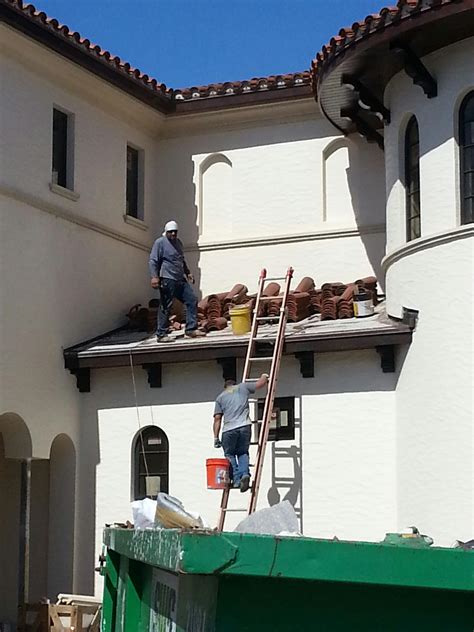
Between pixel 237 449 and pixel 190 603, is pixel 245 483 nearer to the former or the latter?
pixel 237 449

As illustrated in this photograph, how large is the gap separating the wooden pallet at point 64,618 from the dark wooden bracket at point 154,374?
3.40 m

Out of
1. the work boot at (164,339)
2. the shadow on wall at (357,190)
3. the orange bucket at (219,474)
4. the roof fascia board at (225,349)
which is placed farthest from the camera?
the shadow on wall at (357,190)

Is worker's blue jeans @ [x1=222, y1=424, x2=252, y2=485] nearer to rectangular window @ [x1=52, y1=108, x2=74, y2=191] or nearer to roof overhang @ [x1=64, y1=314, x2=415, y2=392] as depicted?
roof overhang @ [x1=64, y1=314, x2=415, y2=392]

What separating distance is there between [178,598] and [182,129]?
1674 centimetres

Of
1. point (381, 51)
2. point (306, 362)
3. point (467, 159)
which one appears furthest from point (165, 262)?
point (467, 159)

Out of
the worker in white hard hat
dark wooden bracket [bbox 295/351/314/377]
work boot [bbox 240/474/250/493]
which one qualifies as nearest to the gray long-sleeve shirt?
the worker in white hard hat

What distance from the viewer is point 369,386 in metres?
17.2

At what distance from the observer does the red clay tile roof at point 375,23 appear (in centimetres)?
1534

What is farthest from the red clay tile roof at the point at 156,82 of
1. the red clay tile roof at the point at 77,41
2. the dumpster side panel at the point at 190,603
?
the dumpster side panel at the point at 190,603

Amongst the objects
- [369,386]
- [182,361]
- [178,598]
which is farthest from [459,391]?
[178,598]

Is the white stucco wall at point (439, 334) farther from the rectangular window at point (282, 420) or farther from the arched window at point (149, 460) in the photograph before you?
the arched window at point (149, 460)

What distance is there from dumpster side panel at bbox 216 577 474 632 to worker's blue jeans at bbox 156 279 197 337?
1289cm

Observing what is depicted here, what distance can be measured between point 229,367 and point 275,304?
1.30 metres

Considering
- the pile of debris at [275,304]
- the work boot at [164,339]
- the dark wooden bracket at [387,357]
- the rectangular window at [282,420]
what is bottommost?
the rectangular window at [282,420]
